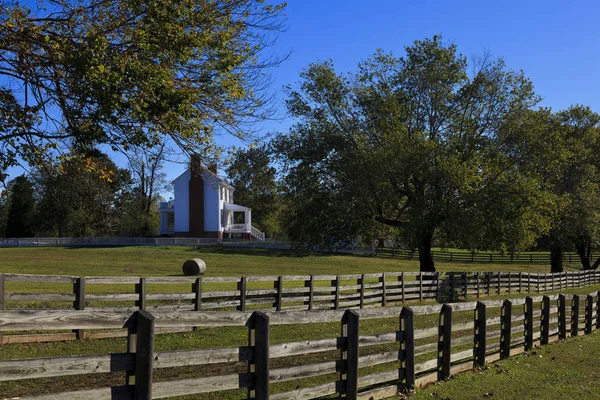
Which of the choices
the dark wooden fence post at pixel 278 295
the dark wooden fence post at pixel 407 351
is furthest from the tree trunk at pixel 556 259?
the dark wooden fence post at pixel 407 351

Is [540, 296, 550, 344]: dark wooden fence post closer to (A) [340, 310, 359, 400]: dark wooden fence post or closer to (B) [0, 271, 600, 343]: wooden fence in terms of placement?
(B) [0, 271, 600, 343]: wooden fence

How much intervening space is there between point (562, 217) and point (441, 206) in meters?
19.1

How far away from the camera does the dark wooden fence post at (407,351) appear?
772 centimetres

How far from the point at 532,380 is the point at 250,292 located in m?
7.10

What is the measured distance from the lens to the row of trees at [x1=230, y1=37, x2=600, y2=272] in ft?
78.3

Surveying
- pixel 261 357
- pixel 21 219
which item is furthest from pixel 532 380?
pixel 21 219

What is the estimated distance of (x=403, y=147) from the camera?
77.6ft

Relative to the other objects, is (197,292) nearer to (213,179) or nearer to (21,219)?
(213,179)

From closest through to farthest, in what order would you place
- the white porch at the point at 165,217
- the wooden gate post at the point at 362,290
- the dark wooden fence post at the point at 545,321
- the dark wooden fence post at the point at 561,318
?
the dark wooden fence post at the point at 545,321 → the dark wooden fence post at the point at 561,318 → the wooden gate post at the point at 362,290 → the white porch at the point at 165,217

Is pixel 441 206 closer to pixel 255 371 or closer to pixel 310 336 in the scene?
pixel 310 336

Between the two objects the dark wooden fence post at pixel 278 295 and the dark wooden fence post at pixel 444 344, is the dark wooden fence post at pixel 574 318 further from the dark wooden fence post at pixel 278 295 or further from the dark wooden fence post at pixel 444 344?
the dark wooden fence post at pixel 278 295

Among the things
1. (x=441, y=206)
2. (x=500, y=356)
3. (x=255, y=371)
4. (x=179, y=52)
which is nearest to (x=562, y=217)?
(x=441, y=206)

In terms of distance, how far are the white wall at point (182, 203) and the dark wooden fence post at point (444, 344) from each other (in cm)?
5675

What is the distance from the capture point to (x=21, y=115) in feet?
38.6
